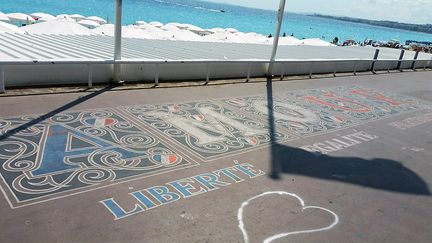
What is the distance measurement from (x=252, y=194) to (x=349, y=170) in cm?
256

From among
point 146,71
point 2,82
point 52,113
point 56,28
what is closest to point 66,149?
point 52,113

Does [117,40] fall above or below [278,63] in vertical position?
above

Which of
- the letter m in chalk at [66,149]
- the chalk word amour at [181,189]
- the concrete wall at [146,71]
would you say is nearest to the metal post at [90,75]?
the concrete wall at [146,71]

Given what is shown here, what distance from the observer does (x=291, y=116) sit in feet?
34.9

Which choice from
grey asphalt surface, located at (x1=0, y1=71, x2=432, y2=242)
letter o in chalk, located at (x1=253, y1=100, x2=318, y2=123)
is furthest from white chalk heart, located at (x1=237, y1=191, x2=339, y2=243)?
letter o in chalk, located at (x1=253, y1=100, x2=318, y2=123)

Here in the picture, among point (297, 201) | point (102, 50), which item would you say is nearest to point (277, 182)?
A: point (297, 201)

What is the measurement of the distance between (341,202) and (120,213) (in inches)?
135

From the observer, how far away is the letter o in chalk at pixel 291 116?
34.2 feet

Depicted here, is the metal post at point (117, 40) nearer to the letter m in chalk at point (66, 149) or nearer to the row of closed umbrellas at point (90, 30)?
the letter m in chalk at point (66, 149)

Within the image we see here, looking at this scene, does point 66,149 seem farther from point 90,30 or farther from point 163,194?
point 90,30

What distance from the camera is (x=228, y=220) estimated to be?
16.1 feet

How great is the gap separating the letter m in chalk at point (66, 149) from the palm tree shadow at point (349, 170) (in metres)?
2.78

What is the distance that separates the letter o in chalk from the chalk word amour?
3.99 meters

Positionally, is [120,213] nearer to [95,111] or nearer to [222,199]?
[222,199]
